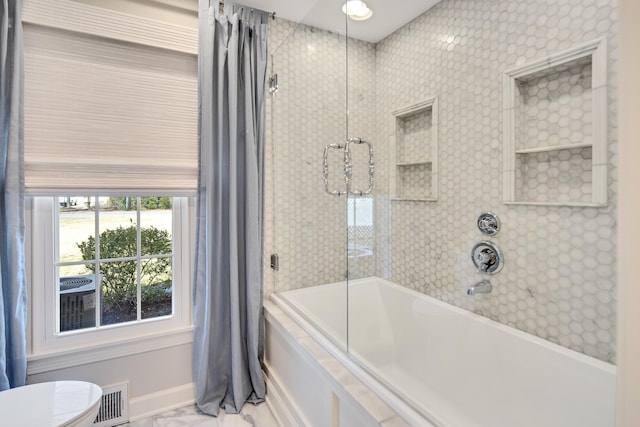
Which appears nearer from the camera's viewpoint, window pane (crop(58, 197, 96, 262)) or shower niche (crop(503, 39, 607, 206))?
shower niche (crop(503, 39, 607, 206))

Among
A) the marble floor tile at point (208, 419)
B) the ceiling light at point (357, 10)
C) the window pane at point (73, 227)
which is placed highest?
the ceiling light at point (357, 10)

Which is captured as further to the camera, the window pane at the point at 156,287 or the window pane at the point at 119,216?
the window pane at the point at 156,287

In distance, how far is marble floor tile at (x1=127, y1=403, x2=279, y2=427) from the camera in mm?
1862

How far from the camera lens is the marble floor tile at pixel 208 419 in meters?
1.86

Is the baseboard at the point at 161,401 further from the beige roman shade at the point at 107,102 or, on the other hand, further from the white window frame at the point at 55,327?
the beige roman shade at the point at 107,102

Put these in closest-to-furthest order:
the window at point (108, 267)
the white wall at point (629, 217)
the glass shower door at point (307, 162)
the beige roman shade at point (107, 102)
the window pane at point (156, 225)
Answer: the white wall at point (629, 217), the beige roman shade at point (107, 102), the window at point (108, 267), the window pane at point (156, 225), the glass shower door at point (307, 162)

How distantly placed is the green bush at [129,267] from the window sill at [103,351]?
214mm

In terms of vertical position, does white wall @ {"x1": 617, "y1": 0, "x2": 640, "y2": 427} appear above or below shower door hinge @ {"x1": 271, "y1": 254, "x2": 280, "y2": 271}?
above

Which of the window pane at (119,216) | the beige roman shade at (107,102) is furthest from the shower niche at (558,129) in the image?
the window pane at (119,216)

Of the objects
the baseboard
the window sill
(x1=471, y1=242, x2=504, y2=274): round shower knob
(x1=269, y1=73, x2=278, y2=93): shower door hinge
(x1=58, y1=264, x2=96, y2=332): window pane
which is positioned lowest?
the baseboard

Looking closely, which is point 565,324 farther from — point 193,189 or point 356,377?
point 193,189

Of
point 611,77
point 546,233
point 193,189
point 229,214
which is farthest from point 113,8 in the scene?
point 546,233

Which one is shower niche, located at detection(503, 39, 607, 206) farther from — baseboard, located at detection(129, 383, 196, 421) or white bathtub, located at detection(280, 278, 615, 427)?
baseboard, located at detection(129, 383, 196, 421)

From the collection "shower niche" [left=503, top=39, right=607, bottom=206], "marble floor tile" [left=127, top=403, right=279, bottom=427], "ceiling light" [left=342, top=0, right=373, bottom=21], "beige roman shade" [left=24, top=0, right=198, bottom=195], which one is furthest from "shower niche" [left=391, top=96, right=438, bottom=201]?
"marble floor tile" [left=127, top=403, right=279, bottom=427]
